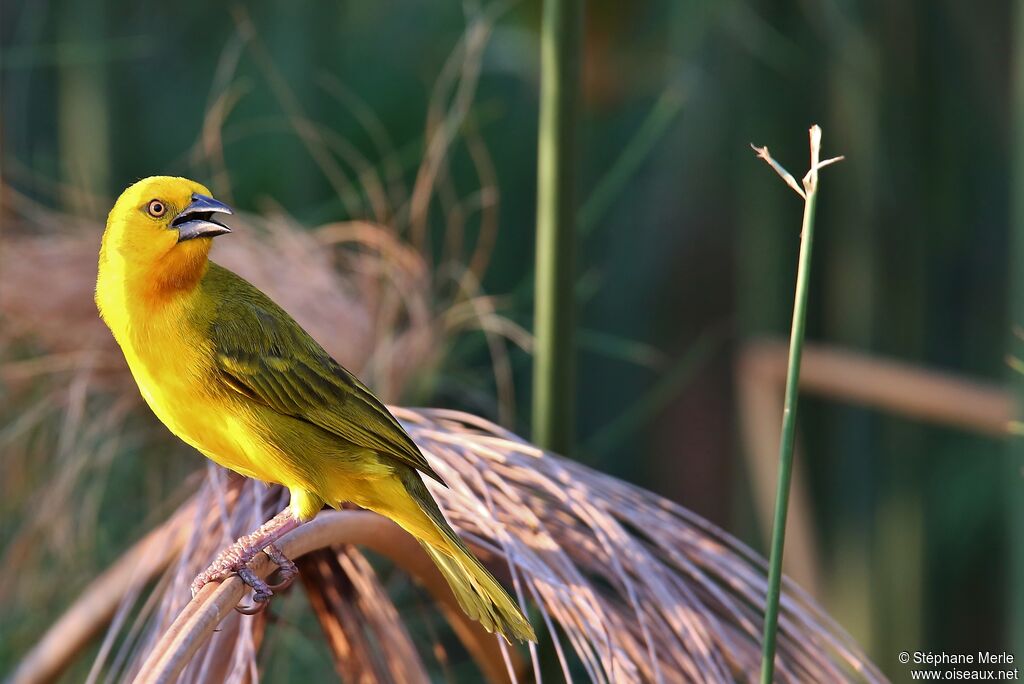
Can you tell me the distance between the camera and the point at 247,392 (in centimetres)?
82

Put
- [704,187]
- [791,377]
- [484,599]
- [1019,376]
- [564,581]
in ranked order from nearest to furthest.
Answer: [791,377]
[484,599]
[564,581]
[1019,376]
[704,187]

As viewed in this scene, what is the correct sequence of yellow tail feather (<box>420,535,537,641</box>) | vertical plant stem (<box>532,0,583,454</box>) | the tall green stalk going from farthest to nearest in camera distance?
vertical plant stem (<box>532,0,583,454</box>) < yellow tail feather (<box>420,535,537,641</box>) < the tall green stalk

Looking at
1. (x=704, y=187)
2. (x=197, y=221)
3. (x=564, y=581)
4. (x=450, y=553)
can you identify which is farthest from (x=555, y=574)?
(x=704, y=187)

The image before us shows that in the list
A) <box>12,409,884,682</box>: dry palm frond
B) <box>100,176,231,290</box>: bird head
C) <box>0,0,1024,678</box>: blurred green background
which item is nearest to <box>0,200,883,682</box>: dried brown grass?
<box>12,409,884,682</box>: dry palm frond

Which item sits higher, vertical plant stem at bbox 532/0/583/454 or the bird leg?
vertical plant stem at bbox 532/0/583/454

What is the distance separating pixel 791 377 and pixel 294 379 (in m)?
0.36

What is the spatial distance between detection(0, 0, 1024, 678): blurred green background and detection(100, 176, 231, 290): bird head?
3.67 feet

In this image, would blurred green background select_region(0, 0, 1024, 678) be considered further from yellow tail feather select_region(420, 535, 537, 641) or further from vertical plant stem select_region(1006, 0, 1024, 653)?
yellow tail feather select_region(420, 535, 537, 641)

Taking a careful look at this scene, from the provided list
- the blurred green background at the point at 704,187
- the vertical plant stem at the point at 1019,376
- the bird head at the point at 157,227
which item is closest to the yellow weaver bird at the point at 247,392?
the bird head at the point at 157,227

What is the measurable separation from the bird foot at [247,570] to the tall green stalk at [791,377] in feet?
1.01

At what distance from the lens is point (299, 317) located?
69.6 inches

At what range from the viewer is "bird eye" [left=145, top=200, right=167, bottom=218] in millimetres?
750

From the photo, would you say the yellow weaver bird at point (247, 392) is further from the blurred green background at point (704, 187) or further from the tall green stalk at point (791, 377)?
the blurred green background at point (704, 187)

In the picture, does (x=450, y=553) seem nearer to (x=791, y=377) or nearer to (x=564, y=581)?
(x=564, y=581)
